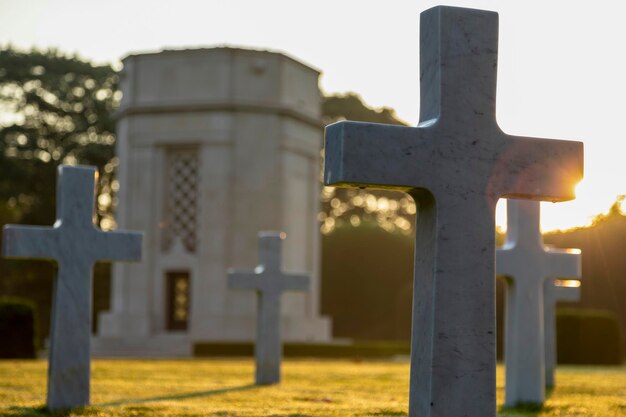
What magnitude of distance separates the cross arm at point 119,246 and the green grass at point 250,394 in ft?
5.11

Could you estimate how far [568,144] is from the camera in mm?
7031

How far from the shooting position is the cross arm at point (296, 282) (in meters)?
16.0

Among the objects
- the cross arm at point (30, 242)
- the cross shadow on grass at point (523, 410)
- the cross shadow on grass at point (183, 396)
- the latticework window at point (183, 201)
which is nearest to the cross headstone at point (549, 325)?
the cross shadow on grass at point (523, 410)

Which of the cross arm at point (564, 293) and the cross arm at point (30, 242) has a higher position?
the cross arm at point (30, 242)

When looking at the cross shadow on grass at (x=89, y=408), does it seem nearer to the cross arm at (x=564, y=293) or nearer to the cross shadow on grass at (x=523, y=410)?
the cross shadow on grass at (x=523, y=410)

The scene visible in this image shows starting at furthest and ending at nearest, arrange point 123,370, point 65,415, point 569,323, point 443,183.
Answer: point 569,323, point 123,370, point 65,415, point 443,183

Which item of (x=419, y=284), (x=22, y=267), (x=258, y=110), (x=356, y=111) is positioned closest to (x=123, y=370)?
(x=419, y=284)

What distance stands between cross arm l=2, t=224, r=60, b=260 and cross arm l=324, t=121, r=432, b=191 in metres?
5.01

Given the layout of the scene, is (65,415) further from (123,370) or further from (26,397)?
(123,370)

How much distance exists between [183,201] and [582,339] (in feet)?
44.2

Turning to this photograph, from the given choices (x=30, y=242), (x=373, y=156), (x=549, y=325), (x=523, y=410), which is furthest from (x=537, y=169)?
(x=549, y=325)

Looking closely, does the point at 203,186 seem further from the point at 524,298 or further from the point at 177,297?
the point at 524,298

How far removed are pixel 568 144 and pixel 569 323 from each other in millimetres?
21904

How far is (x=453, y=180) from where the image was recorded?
665cm
